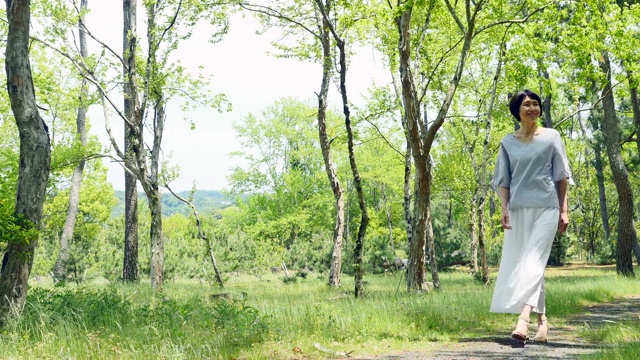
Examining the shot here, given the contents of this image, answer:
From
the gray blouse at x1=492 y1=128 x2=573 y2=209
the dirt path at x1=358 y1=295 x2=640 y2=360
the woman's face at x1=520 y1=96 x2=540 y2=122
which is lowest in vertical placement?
the dirt path at x1=358 y1=295 x2=640 y2=360

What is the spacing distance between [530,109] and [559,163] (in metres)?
0.57

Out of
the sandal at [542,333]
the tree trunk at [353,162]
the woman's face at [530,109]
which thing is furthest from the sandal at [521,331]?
the tree trunk at [353,162]

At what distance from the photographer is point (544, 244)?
5.69 metres

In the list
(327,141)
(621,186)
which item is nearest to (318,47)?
(327,141)

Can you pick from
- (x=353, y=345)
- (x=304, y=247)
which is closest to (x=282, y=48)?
(x=353, y=345)

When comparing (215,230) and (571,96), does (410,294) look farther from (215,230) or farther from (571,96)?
(571,96)

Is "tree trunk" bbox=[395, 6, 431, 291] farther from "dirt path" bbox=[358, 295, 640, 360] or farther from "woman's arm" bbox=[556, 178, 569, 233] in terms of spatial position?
"woman's arm" bbox=[556, 178, 569, 233]

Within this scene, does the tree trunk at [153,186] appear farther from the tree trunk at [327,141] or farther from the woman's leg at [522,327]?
the woman's leg at [522,327]

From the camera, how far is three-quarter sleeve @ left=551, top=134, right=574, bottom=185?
19.0 ft

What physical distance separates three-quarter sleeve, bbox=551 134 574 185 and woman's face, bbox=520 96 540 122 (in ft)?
0.94

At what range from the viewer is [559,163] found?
5.83 metres

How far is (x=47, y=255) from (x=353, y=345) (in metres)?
36.1

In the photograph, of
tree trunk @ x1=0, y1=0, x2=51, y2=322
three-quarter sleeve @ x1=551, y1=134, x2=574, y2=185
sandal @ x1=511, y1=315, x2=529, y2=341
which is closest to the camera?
sandal @ x1=511, y1=315, x2=529, y2=341

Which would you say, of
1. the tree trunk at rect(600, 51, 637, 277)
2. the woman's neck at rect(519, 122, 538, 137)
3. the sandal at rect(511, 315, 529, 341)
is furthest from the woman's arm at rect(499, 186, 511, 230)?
the tree trunk at rect(600, 51, 637, 277)
